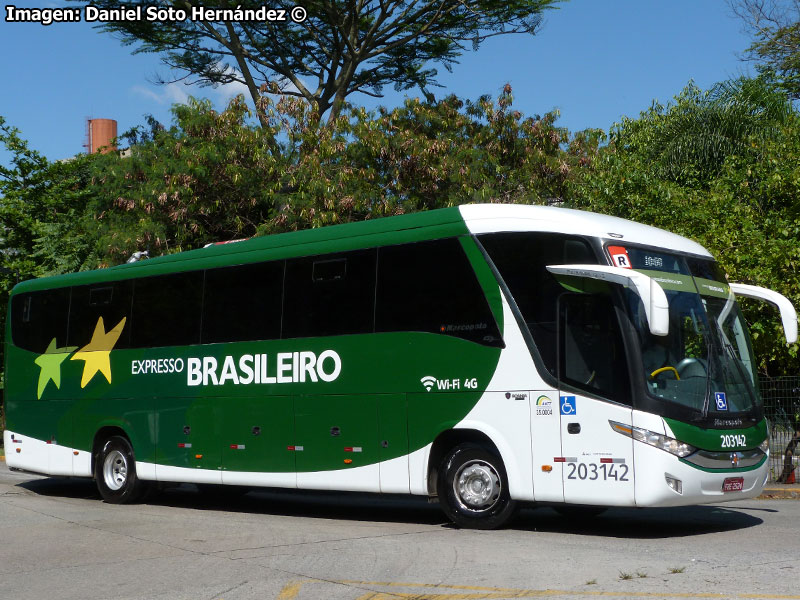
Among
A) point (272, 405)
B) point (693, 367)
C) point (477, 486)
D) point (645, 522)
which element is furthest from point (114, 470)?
point (693, 367)

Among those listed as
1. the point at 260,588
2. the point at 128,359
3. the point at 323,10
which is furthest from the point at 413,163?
the point at 260,588

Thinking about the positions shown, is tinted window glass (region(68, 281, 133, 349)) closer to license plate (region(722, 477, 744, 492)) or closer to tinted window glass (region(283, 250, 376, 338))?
tinted window glass (region(283, 250, 376, 338))

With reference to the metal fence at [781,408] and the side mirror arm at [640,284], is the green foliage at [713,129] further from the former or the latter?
the side mirror arm at [640,284]

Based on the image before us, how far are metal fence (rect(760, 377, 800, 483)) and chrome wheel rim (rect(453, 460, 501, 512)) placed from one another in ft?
21.9

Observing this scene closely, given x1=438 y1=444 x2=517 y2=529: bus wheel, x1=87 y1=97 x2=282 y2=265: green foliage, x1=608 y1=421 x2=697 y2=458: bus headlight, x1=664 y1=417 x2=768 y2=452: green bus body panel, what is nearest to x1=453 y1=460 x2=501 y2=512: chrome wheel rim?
x1=438 y1=444 x2=517 y2=529: bus wheel

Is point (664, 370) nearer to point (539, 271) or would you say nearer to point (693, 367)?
point (693, 367)

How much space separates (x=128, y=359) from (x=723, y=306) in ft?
29.8

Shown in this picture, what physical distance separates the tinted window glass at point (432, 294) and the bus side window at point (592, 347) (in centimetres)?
84

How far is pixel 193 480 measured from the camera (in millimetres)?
14984

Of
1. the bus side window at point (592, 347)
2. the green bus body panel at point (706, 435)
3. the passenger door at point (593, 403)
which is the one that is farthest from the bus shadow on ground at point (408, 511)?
the bus side window at point (592, 347)

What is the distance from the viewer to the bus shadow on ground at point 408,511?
1155cm

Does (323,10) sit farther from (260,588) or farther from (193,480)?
(260,588)

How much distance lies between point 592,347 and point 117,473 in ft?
29.2

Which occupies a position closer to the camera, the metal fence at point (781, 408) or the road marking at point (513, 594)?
the road marking at point (513, 594)
